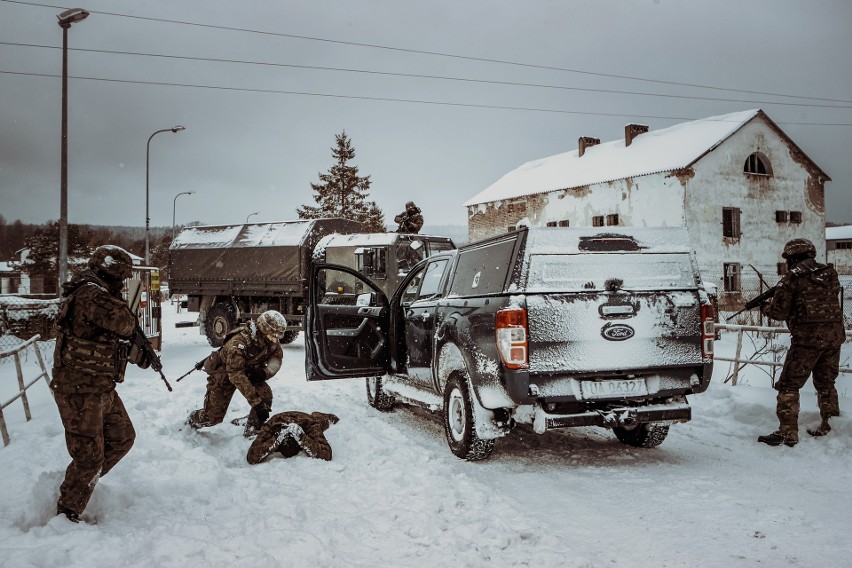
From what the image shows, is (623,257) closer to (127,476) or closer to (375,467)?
(375,467)

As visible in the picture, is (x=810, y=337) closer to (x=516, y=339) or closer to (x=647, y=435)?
(x=647, y=435)

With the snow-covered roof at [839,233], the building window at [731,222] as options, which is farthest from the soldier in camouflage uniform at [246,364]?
the snow-covered roof at [839,233]

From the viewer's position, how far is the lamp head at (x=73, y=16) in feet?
52.2

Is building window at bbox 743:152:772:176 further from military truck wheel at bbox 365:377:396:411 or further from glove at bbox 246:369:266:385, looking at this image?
glove at bbox 246:369:266:385

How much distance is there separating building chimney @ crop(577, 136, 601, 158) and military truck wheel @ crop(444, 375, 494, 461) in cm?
3247

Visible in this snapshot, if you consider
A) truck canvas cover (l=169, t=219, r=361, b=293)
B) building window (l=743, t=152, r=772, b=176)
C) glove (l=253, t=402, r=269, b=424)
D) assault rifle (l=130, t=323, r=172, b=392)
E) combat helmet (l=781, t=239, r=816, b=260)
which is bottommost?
glove (l=253, t=402, r=269, b=424)

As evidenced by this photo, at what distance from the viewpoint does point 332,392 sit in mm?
10031

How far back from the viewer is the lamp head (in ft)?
52.2

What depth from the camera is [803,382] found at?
6.27 metres

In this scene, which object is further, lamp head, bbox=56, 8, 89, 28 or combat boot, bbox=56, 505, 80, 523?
lamp head, bbox=56, 8, 89, 28

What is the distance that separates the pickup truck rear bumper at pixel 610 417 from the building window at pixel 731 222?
2643 cm

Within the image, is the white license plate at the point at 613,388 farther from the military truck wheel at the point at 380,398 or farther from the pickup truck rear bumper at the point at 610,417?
the military truck wheel at the point at 380,398

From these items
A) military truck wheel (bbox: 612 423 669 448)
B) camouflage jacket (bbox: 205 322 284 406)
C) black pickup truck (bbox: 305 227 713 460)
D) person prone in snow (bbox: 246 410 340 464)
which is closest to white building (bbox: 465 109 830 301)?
military truck wheel (bbox: 612 423 669 448)

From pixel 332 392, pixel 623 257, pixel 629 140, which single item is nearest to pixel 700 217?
pixel 629 140
